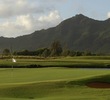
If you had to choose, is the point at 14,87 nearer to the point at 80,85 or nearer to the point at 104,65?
the point at 80,85

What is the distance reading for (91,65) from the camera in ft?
237

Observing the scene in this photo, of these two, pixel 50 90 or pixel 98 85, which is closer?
pixel 50 90

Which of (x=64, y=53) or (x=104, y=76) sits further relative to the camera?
(x=64, y=53)

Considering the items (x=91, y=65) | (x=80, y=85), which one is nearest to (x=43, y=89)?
(x=80, y=85)

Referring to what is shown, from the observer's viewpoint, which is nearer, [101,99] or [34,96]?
[101,99]

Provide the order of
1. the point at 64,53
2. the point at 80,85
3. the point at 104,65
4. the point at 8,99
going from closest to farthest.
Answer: the point at 8,99
the point at 80,85
the point at 104,65
the point at 64,53

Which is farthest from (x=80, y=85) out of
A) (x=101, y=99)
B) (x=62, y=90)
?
(x=101, y=99)

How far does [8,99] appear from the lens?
960 inches

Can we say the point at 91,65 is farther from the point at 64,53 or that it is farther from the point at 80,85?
the point at 64,53

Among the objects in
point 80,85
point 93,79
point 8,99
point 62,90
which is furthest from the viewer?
point 93,79

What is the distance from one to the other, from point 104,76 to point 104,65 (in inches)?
1440

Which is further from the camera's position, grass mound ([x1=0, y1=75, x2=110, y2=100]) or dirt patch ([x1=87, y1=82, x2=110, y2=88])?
dirt patch ([x1=87, y1=82, x2=110, y2=88])

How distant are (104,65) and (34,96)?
1811 inches

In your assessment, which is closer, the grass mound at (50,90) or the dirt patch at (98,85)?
the grass mound at (50,90)
